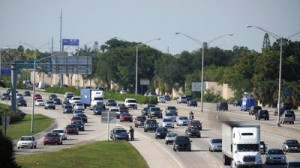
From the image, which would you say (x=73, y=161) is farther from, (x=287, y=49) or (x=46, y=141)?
(x=287, y=49)

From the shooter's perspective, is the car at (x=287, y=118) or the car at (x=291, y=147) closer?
the car at (x=291, y=147)

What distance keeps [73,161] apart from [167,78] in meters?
138

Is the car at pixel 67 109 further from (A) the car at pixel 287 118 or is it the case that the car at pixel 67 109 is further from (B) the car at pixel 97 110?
(A) the car at pixel 287 118

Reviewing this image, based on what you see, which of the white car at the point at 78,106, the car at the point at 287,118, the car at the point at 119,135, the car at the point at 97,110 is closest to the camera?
the car at the point at 119,135

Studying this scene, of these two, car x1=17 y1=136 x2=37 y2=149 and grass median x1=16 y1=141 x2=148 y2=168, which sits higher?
car x1=17 y1=136 x2=37 y2=149

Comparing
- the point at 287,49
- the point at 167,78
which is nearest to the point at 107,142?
the point at 287,49

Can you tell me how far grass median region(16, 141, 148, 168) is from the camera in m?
50.5

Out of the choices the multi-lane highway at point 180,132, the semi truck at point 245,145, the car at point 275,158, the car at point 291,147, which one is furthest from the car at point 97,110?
the semi truck at point 245,145

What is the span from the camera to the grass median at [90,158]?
166ft

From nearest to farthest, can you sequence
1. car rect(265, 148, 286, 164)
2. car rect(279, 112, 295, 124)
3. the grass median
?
1. the grass median
2. car rect(265, 148, 286, 164)
3. car rect(279, 112, 295, 124)

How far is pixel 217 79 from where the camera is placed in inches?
6988

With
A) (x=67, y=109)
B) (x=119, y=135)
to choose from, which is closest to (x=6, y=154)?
(x=119, y=135)

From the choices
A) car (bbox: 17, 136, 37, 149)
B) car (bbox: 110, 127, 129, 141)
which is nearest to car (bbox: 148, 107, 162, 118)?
car (bbox: 110, 127, 129, 141)

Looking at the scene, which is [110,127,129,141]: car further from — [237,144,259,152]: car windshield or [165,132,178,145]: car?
[237,144,259,152]: car windshield
